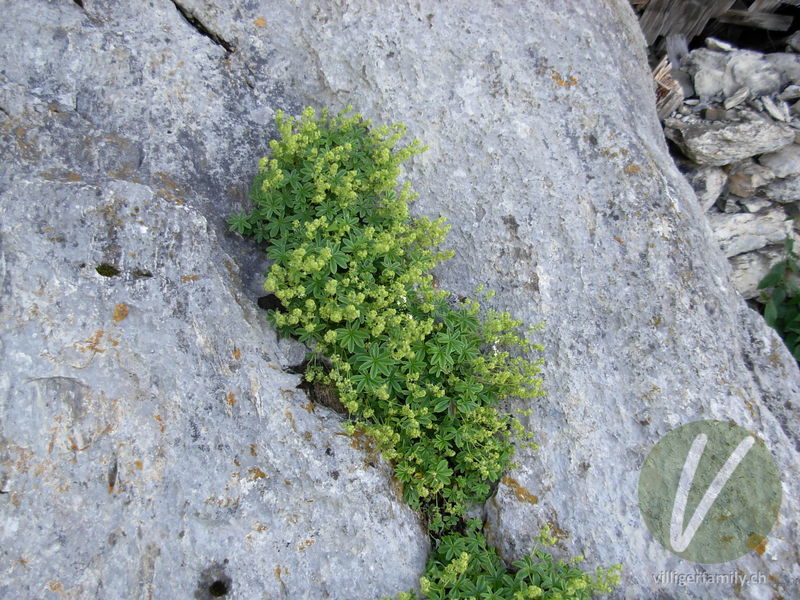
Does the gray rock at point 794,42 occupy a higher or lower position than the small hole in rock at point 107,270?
higher

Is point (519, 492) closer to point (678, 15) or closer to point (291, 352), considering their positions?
point (291, 352)

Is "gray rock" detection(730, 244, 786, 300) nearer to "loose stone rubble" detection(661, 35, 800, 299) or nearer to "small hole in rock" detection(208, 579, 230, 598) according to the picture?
"loose stone rubble" detection(661, 35, 800, 299)

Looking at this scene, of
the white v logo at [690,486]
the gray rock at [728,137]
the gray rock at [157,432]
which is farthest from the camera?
the gray rock at [728,137]

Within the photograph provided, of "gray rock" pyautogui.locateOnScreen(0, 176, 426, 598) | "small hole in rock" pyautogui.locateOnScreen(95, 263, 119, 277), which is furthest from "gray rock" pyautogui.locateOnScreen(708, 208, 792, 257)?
"small hole in rock" pyautogui.locateOnScreen(95, 263, 119, 277)

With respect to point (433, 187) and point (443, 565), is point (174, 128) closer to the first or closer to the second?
point (433, 187)

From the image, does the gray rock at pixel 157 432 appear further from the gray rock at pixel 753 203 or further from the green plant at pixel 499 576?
the gray rock at pixel 753 203

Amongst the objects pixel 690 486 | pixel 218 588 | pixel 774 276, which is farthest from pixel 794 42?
pixel 218 588

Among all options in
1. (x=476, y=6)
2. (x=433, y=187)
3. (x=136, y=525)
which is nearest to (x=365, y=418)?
(x=136, y=525)

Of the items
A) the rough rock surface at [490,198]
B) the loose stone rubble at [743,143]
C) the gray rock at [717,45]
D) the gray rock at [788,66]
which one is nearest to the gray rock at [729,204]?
the loose stone rubble at [743,143]
